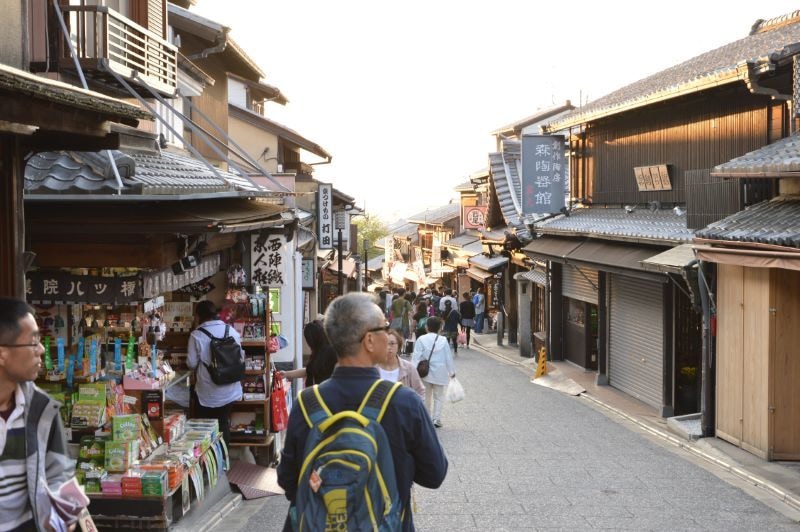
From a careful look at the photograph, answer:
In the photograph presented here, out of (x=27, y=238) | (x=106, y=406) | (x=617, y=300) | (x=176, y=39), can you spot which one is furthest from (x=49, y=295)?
(x=617, y=300)

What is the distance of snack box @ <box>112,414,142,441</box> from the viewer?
27.2 ft

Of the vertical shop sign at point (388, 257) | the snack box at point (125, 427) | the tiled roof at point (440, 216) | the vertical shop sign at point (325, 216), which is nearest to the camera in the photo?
the snack box at point (125, 427)

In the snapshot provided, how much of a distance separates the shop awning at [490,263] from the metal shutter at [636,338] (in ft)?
45.5

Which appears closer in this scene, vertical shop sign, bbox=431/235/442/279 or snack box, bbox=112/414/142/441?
snack box, bbox=112/414/142/441

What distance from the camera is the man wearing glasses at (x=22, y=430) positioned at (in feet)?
13.9

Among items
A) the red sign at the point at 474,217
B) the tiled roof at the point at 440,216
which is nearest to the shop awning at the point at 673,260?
the red sign at the point at 474,217

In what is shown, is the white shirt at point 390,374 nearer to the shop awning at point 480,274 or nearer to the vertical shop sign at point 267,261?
the vertical shop sign at point 267,261


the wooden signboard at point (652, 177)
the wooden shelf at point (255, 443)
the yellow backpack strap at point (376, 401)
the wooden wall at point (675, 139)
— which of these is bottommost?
the wooden shelf at point (255, 443)

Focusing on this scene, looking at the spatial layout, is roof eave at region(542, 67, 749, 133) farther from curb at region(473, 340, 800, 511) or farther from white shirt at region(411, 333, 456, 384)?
white shirt at region(411, 333, 456, 384)

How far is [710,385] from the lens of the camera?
14586 mm

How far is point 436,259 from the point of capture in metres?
56.6

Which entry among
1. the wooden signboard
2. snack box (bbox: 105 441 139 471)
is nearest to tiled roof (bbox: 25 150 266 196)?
snack box (bbox: 105 441 139 471)

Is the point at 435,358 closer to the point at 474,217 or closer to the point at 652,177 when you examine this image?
the point at 652,177

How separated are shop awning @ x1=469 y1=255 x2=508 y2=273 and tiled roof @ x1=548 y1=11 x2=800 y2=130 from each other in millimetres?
10369
